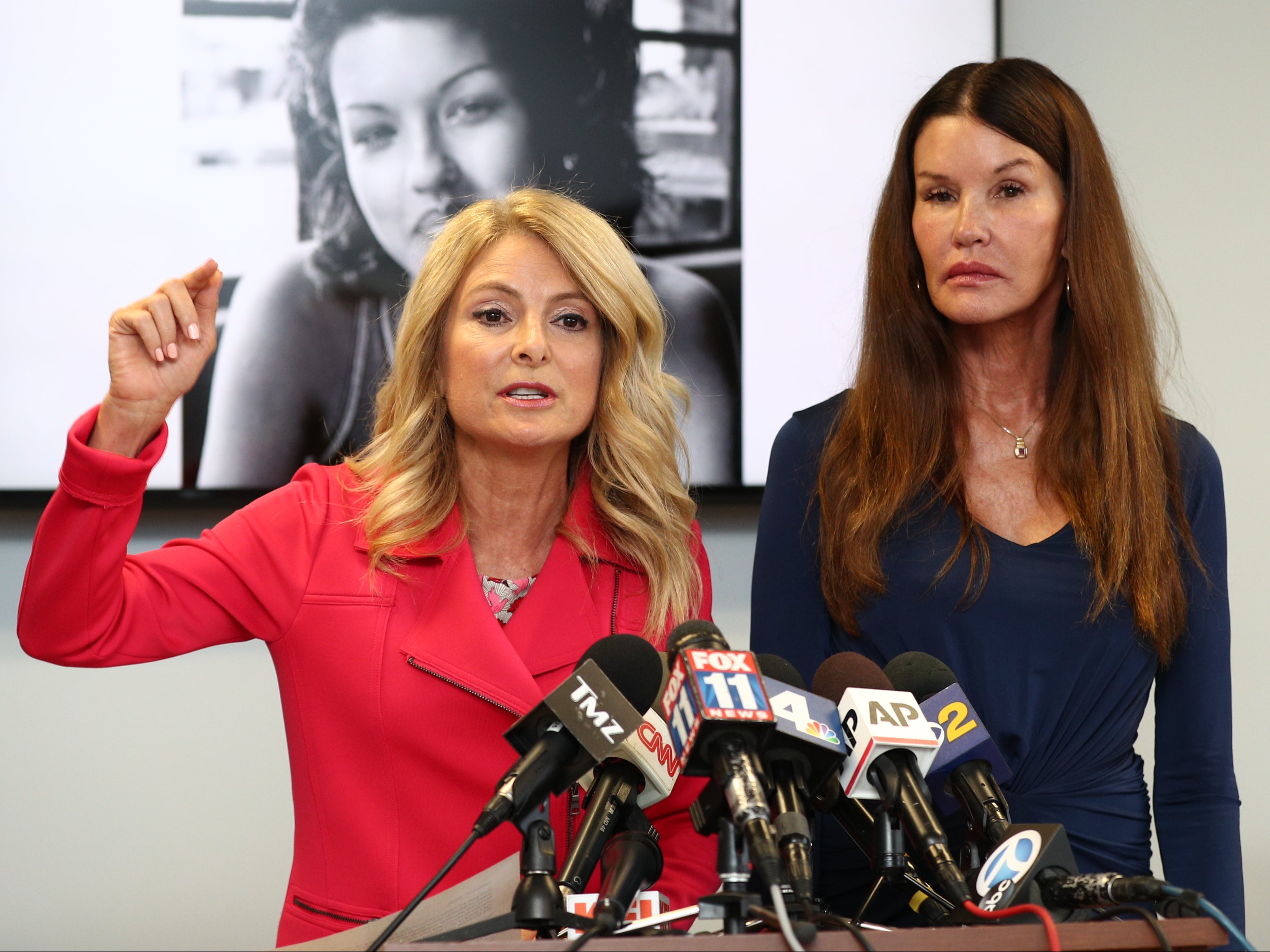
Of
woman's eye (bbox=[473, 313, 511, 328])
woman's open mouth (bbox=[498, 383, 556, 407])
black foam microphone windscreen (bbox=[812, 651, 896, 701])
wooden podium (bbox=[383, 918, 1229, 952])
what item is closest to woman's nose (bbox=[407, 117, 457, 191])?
woman's eye (bbox=[473, 313, 511, 328])

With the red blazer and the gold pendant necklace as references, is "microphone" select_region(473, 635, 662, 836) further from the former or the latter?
the gold pendant necklace

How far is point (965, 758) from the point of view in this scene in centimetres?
113

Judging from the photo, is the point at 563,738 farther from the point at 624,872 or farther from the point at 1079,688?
the point at 1079,688

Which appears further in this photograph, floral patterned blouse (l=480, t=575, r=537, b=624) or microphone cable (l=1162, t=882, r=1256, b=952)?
floral patterned blouse (l=480, t=575, r=537, b=624)

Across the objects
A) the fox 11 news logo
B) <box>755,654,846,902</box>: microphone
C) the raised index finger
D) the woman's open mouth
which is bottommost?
<box>755,654,846,902</box>: microphone

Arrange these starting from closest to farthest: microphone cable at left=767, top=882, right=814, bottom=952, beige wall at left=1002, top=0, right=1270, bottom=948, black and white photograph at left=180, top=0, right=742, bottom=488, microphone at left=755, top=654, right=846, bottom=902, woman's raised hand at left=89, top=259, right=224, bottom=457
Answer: microphone cable at left=767, top=882, right=814, bottom=952 < microphone at left=755, top=654, right=846, bottom=902 < woman's raised hand at left=89, top=259, right=224, bottom=457 < black and white photograph at left=180, top=0, right=742, bottom=488 < beige wall at left=1002, top=0, right=1270, bottom=948

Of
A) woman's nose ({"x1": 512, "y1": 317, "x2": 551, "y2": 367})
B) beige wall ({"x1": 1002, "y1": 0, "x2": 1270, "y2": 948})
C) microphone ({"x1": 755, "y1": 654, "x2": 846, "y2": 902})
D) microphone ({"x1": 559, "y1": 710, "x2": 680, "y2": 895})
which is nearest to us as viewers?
microphone ({"x1": 755, "y1": 654, "x2": 846, "y2": 902})

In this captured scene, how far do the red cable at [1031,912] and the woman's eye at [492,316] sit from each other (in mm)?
1035

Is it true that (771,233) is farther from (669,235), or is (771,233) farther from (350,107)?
(350,107)

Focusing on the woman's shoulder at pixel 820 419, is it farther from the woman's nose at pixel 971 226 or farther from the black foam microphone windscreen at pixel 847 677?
the black foam microphone windscreen at pixel 847 677

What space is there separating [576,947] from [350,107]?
2057mm

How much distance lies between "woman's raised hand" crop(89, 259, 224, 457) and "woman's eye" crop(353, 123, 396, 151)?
3.96 ft

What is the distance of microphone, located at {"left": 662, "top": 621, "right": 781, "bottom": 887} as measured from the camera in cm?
89

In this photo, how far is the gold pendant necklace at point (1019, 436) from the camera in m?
1.69
